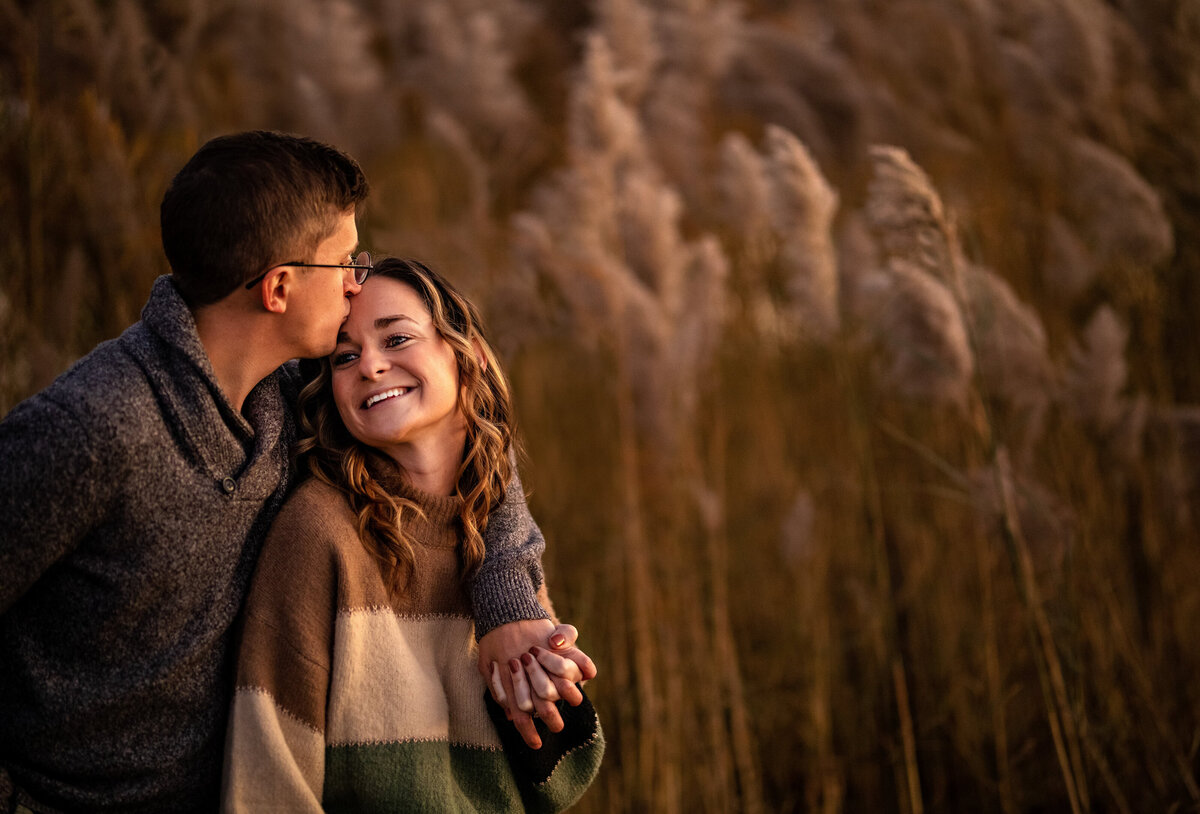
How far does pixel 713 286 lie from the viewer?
230 cm

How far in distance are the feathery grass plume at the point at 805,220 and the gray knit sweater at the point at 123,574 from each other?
125 centimetres

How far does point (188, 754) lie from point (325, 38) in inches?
99.2

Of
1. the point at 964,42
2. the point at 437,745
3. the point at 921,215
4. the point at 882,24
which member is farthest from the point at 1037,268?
the point at 437,745

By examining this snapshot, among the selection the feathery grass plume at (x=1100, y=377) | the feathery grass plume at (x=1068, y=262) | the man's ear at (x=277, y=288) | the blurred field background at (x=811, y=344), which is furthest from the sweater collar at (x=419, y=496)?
the feathery grass plume at (x=1068, y=262)

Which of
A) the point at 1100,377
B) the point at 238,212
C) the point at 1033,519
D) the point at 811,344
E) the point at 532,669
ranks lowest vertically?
the point at 811,344

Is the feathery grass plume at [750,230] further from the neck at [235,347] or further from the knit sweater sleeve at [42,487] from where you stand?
the knit sweater sleeve at [42,487]

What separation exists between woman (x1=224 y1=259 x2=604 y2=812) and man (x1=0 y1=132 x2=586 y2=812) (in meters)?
0.07

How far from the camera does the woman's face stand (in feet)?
4.17

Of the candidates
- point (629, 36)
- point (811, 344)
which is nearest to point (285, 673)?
point (629, 36)

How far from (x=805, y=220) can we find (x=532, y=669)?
1222 millimetres

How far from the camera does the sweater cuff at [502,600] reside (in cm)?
122

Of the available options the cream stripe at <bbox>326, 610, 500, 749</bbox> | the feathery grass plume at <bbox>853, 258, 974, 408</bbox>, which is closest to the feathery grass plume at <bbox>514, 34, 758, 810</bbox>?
the feathery grass plume at <bbox>853, 258, 974, 408</bbox>

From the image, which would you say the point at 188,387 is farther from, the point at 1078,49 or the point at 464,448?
the point at 1078,49

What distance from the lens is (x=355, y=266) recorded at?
4.16ft
